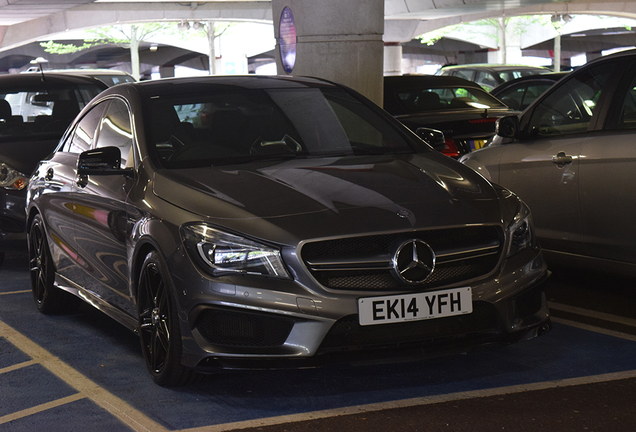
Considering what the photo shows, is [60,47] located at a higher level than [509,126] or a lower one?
lower

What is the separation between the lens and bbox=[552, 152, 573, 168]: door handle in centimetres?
607

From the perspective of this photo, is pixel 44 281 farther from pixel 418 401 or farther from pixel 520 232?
pixel 520 232

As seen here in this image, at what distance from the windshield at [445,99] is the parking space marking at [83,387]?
18.2 feet

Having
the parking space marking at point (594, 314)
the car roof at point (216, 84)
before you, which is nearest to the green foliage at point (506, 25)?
the parking space marking at point (594, 314)

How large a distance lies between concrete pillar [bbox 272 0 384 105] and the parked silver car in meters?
3.81

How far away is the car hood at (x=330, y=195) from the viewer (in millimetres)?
4105

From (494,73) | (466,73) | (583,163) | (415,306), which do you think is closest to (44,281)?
(415,306)

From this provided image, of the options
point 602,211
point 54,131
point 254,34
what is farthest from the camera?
point 254,34

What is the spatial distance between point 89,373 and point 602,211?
3228 millimetres

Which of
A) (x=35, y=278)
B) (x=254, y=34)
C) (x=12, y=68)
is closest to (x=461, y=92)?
(x=35, y=278)

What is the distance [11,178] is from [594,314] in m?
5.00

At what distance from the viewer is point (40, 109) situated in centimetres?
921

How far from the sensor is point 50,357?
17.5ft

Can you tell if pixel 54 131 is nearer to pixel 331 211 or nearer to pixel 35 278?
pixel 35 278
